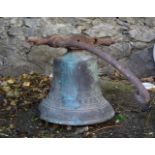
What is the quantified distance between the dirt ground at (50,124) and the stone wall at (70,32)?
0.23 metres

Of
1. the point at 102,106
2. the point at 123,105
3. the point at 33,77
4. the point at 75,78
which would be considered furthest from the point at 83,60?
the point at 33,77

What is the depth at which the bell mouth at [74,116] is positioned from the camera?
2965 millimetres

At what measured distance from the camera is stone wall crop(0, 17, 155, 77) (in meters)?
3.97

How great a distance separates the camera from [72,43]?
2879 mm

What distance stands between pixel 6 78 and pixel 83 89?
1.18m

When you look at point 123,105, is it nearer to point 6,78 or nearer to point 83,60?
point 83,60

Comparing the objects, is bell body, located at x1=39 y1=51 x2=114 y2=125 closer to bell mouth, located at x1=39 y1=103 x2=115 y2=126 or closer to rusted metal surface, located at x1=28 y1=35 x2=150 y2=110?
bell mouth, located at x1=39 y1=103 x2=115 y2=126

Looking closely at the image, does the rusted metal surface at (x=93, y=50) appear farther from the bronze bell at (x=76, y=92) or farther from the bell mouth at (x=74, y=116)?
the bell mouth at (x=74, y=116)

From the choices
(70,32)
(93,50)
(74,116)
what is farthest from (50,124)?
(70,32)

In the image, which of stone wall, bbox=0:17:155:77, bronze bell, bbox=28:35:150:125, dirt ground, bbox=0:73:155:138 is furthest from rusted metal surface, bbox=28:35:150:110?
stone wall, bbox=0:17:155:77

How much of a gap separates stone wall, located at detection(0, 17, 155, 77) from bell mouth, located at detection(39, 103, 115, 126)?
105cm

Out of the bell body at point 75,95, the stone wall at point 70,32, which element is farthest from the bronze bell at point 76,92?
the stone wall at point 70,32

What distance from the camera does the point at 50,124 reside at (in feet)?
10.1

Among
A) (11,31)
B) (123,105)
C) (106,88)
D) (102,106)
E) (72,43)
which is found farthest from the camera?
(11,31)
